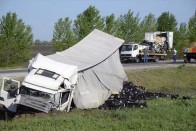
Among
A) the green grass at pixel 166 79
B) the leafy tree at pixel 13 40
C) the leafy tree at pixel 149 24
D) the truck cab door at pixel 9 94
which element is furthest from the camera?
the leafy tree at pixel 149 24

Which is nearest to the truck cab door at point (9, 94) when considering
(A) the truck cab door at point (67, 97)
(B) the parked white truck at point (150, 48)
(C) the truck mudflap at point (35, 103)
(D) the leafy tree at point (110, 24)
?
(C) the truck mudflap at point (35, 103)

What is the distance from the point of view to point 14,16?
43.3 metres

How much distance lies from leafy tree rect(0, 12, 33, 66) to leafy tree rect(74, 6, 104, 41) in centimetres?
544

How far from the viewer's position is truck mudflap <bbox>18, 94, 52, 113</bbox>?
47.4ft

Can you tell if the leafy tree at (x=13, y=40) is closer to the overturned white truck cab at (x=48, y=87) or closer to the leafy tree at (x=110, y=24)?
the leafy tree at (x=110, y=24)

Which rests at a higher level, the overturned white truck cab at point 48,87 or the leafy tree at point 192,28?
the leafy tree at point 192,28

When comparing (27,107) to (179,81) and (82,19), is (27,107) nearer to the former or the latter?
(179,81)

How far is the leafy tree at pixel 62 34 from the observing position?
1740 inches

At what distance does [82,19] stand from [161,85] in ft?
58.4

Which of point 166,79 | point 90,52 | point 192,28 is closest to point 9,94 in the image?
point 90,52

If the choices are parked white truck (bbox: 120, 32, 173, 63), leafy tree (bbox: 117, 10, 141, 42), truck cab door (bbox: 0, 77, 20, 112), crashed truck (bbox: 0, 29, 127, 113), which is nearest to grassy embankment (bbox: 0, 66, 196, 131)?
crashed truck (bbox: 0, 29, 127, 113)

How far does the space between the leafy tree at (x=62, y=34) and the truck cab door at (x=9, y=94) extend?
91.6 feet

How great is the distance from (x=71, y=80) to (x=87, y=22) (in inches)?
1179

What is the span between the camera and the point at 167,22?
6172 cm
